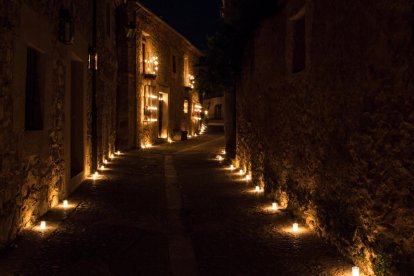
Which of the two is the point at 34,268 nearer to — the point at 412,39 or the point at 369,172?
the point at 369,172

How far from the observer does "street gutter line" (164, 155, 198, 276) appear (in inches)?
155

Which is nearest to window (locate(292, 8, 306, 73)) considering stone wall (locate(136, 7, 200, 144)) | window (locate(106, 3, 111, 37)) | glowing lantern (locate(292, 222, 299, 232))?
glowing lantern (locate(292, 222, 299, 232))

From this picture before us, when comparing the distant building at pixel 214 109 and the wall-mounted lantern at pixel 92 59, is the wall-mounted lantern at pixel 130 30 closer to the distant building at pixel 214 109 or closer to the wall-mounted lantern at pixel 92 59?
the wall-mounted lantern at pixel 92 59

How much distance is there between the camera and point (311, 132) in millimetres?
5031

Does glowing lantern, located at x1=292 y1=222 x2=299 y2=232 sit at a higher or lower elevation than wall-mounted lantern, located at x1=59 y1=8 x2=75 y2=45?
lower

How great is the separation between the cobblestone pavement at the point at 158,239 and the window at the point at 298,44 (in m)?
2.05

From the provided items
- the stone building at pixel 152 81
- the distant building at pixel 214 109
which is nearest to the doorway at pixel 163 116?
the stone building at pixel 152 81

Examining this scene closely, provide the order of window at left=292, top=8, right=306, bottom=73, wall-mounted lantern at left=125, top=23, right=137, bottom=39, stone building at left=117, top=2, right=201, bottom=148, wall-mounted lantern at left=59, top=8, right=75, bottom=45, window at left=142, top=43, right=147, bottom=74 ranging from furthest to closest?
window at left=142, top=43, right=147, bottom=74 → stone building at left=117, top=2, right=201, bottom=148 → wall-mounted lantern at left=125, top=23, right=137, bottom=39 → wall-mounted lantern at left=59, top=8, right=75, bottom=45 → window at left=292, top=8, right=306, bottom=73

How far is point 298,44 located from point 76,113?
4720 mm

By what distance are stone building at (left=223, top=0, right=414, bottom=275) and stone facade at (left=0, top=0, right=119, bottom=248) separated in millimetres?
3210

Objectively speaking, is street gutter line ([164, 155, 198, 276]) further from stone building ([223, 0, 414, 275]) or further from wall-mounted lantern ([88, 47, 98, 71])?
wall-mounted lantern ([88, 47, 98, 71])

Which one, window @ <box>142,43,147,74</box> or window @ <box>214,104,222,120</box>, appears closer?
window @ <box>142,43,147,74</box>

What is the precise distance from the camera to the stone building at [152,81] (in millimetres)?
16891

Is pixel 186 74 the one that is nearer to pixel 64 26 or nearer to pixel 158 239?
pixel 64 26
